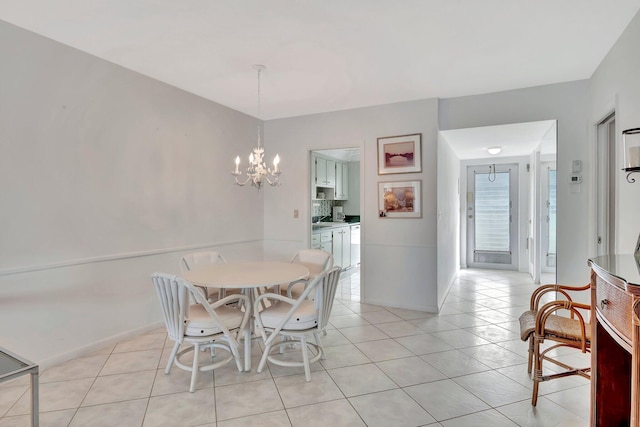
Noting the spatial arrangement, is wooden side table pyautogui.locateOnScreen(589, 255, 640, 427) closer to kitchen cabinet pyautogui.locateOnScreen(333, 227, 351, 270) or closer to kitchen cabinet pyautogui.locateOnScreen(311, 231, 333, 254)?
kitchen cabinet pyautogui.locateOnScreen(311, 231, 333, 254)

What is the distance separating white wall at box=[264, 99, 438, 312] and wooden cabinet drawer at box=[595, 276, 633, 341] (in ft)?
8.30

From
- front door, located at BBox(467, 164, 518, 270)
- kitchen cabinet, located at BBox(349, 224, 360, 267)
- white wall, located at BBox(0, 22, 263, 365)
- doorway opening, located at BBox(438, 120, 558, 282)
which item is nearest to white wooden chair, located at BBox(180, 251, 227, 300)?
white wall, located at BBox(0, 22, 263, 365)

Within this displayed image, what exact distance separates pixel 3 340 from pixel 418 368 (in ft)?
9.74

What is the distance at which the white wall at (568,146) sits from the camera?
3361mm

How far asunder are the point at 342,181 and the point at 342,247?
1479 millimetres

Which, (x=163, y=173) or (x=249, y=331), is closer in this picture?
(x=249, y=331)

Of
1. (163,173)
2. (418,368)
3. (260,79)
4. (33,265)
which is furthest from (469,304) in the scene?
(33,265)

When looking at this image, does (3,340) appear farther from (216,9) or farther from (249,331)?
(216,9)

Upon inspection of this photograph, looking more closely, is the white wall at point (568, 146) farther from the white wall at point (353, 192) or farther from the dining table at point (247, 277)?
the white wall at point (353, 192)

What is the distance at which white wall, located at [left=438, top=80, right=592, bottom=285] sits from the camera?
3.36 m

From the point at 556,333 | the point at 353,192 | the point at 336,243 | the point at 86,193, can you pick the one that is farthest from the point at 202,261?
the point at 353,192

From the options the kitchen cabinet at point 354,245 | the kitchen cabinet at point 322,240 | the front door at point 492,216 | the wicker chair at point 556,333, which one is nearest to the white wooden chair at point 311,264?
the kitchen cabinet at point 322,240

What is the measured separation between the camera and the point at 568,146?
343 cm

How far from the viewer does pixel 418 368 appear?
8.57 ft
